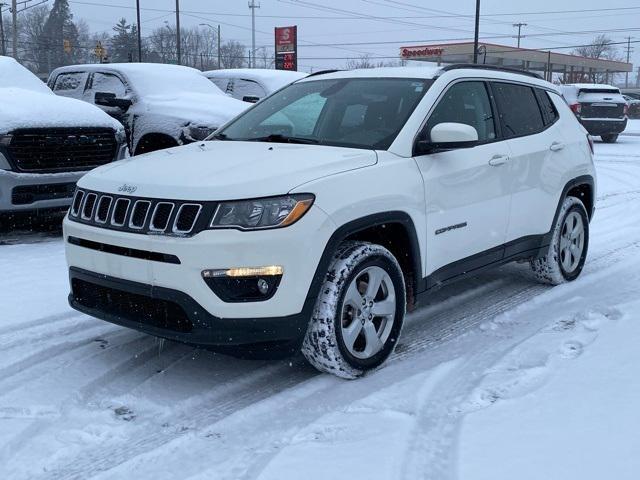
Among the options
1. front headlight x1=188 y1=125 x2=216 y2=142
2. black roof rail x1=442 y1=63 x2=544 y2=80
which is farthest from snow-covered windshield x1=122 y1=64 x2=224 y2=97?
black roof rail x1=442 y1=63 x2=544 y2=80

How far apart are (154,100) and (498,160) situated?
602 centimetres

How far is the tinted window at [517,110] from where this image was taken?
5.13m

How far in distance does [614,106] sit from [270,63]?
96.8 meters

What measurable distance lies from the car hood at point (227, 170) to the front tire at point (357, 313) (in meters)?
0.48

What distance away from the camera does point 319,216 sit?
349 centimetres

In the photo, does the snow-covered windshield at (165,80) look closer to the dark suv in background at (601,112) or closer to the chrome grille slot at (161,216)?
the chrome grille slot at (161,216)

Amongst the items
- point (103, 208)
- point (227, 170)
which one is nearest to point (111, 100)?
point (103, 208)

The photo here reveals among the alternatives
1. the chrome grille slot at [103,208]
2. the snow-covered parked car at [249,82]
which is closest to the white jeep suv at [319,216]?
the chrome grille slot at [103,208]

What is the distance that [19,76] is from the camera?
8.47m

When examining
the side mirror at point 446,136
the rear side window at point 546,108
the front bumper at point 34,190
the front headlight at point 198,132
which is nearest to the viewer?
the side mirror at point 446,136

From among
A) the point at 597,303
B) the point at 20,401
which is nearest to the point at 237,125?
the point at 20,401

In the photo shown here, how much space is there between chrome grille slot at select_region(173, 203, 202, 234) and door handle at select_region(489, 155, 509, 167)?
7.18ft

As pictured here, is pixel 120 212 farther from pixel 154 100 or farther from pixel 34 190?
pixel 154 100

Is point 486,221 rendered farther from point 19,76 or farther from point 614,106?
point 614,106
